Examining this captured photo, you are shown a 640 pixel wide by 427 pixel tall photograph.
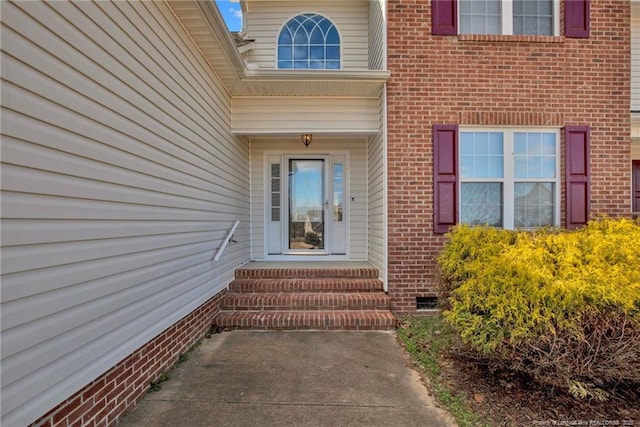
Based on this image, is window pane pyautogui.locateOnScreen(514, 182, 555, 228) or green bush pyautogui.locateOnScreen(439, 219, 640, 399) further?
window pane pyautogui.locateOnScreen(514, 182, 555, 228)

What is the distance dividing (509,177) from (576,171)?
0.95 m

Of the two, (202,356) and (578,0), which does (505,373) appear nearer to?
(202,356)

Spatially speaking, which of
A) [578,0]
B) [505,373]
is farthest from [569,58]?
[505,373]

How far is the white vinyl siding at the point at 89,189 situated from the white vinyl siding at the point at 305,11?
9.82 ft

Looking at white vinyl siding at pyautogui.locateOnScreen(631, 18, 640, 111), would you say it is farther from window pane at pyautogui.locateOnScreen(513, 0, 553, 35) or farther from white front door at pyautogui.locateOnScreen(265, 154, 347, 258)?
white front door at pyautogui.locateOnScreen(265, 154, 347, 258)

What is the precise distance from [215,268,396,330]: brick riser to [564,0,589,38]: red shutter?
4.50 metres

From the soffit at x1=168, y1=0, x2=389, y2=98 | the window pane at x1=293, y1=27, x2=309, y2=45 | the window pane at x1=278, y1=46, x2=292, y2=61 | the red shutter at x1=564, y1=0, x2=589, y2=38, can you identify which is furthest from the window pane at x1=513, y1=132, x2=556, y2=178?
the window pane at x1=278, y1=46, x2=292, y2=61

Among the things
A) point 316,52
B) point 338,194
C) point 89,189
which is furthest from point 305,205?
point 89,189

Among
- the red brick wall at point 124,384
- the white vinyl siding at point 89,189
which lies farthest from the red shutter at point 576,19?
the red brick wall at point 124,384

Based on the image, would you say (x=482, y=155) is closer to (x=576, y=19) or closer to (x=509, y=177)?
(x=509, y=177)

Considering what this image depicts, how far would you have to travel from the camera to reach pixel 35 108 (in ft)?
5.68

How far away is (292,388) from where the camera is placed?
2.96 metres

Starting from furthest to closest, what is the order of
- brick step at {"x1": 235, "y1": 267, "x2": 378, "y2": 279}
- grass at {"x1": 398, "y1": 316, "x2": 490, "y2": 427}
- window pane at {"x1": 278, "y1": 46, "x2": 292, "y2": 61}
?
window pane at {"x1": 278, "y1": 46, "x2": 292, "y2": 61}, brick step at {"x1": 235, "y1": 267, "x2": 378, "y2": 279}, grass at {"x1": 398, "y1": 316, "x2": 490, "y2": 427}

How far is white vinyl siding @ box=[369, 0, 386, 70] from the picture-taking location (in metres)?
4.98
